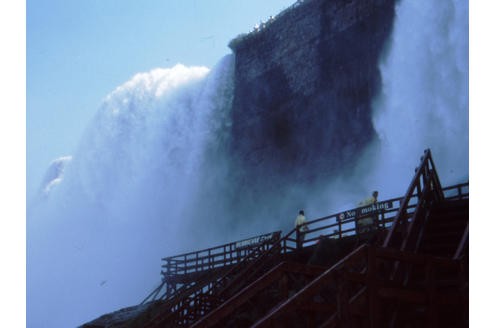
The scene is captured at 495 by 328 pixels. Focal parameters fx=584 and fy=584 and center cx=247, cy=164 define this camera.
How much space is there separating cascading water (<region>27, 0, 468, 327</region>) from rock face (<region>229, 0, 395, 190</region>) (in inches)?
38.0

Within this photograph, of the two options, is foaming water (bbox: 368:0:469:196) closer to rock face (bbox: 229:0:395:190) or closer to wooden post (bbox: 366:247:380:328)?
rock face (bbox: 229:0:395:190)

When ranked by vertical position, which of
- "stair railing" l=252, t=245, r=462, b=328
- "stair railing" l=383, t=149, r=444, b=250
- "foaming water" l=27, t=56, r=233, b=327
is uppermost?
"foaming water" l=27, t=56, r=233, b=327

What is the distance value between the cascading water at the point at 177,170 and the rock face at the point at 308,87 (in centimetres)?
97

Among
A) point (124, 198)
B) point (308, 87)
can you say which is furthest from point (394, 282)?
point (124, 198)

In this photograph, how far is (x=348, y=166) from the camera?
2370 centimetres

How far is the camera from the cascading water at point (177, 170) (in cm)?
1681

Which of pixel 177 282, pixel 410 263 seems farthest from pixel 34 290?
pixel 410 263

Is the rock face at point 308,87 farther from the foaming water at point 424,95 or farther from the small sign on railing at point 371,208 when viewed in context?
the small sign on railing at point 371,208

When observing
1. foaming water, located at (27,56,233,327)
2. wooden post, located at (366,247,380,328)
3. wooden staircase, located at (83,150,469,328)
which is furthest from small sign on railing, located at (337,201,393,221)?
foaming water, located at (27,56,233,327)

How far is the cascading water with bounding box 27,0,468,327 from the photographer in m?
16.8

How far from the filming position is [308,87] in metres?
26.3

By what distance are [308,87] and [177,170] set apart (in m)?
8.10

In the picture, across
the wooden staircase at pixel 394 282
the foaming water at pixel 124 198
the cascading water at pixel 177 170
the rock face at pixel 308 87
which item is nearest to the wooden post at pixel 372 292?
the wooden staircase at pixel 394 282
